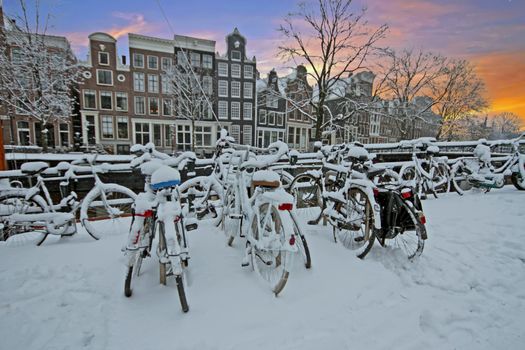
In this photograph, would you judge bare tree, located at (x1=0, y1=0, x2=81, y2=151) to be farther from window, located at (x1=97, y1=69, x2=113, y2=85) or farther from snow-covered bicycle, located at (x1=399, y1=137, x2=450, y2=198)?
snow-covered bicycle, located at (x1=399, y1=137, x2=450, y2=198)

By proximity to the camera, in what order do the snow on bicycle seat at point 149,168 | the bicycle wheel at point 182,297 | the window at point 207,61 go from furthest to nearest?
the window at point 207,61, the snow on bicycle seat at point 149,168, the bicycle wheel at point 182,297

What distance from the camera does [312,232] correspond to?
10.7 ft

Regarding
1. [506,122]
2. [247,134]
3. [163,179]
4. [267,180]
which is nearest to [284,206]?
[267,180]

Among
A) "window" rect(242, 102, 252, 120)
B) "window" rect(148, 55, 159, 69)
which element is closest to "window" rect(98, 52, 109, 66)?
"window" rect(148, 55, 159, 69)

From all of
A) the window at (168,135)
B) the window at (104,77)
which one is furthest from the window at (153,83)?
the window at (168,135)

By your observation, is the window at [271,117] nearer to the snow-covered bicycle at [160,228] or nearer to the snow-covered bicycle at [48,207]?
the snow-covered bicycle at [48,207]

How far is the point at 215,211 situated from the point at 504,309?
3.08 m

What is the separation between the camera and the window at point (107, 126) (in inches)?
815

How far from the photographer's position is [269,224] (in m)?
2.39

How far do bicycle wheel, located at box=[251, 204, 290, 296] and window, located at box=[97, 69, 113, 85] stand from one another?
23090 millimetres

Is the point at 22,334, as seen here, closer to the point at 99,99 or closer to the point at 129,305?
the point at 129,305

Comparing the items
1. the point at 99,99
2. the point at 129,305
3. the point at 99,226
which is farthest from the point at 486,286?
the point at 99,99

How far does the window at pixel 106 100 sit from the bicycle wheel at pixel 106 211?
20319mm

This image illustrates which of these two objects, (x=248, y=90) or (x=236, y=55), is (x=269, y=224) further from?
(x=236, y=55)
